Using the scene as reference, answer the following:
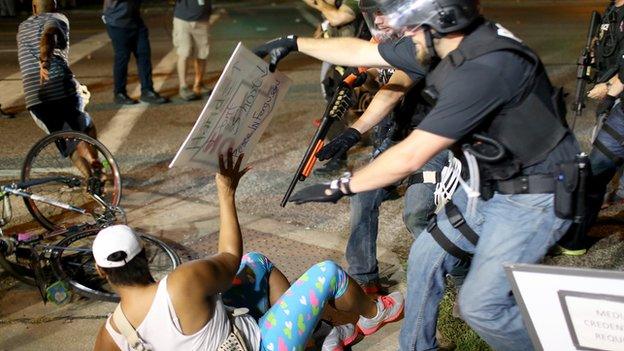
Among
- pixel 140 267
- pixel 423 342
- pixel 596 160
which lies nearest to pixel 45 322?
pixel 140 267

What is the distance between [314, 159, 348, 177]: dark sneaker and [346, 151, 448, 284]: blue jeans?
→ 2.12 metres

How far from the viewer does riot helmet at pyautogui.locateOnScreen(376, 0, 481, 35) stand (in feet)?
9.34

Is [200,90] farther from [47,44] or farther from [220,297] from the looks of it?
[220,297]

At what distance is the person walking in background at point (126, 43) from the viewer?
28.2 ft

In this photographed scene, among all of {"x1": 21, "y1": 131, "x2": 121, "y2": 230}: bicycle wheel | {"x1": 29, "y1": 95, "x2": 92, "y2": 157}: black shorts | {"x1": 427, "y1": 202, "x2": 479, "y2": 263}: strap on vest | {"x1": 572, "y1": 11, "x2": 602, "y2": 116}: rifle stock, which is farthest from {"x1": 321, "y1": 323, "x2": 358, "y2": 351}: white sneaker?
{"x1": 29, "y1": 95, "x2": 92, "y2": 157}: black shorts

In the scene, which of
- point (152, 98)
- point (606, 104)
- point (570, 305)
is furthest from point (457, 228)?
point (152, 98)

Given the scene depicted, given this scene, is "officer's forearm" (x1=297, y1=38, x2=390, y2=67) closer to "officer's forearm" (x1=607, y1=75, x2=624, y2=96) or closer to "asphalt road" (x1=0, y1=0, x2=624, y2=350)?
"asphalt road" (x1=0, y1=0, x2=624, y2=350)

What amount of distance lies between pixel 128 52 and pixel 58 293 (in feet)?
16.3

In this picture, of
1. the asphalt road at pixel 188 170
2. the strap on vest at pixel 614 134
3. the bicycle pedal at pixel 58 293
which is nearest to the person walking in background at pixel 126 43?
the asphalt road at pixel 188 170

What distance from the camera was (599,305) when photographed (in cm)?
255

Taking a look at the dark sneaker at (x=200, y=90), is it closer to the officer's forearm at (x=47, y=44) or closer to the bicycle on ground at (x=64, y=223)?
the bicycle on ground at (x=64, y=223)

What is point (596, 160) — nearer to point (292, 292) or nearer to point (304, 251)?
point (304, 251)

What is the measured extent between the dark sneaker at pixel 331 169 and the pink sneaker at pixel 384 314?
2375mm

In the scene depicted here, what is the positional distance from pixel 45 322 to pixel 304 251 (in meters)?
1.75
